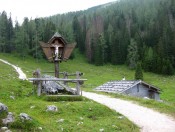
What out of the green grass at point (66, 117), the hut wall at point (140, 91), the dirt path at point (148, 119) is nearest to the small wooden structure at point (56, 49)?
the green grass at point (66, 117)

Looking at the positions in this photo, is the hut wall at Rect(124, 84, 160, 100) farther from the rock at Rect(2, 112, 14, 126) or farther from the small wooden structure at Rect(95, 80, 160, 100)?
the rock at Rect(2, 112, 14, 126)

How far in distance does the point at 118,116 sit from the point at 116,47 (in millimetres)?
112494

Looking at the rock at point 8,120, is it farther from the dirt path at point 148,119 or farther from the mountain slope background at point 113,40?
the mountain slope background at point 113,40

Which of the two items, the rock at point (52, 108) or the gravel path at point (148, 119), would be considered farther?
the rock at point (52, 108)

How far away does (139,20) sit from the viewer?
545 feet

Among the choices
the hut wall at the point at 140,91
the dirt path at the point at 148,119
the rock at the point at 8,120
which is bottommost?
the hut wall at the point at 140,91

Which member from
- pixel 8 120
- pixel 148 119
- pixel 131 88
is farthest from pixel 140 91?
pixel 8 120

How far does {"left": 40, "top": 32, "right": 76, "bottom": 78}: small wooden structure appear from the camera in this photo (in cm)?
2783

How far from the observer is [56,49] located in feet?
91.9

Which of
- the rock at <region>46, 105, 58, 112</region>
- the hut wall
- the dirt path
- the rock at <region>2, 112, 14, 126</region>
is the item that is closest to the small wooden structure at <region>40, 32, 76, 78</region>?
the dirt path

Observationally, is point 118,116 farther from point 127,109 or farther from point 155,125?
point 127,109

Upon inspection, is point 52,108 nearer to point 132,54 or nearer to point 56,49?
point 56,49

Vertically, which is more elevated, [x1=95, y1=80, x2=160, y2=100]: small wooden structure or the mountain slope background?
the mountain slope background

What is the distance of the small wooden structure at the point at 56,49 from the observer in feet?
91.3
